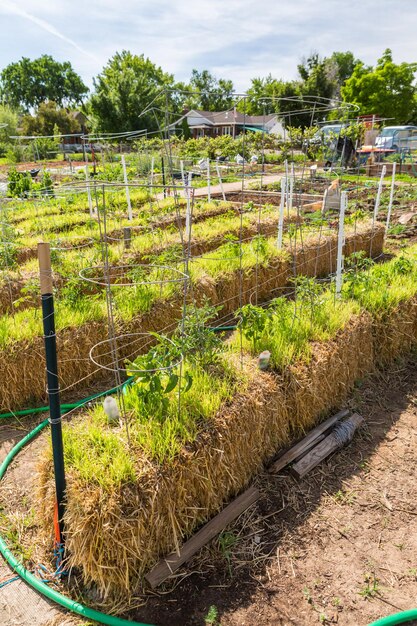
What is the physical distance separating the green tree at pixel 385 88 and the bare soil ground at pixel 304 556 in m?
29.9

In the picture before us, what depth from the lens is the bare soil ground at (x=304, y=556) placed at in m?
1.99

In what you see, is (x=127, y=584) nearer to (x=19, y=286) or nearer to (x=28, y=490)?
(x=28, y=490)

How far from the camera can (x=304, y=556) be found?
2.30 m

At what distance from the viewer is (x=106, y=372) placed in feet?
13.6

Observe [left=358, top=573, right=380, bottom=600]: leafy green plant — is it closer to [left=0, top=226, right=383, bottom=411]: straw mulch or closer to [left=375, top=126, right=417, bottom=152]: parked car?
[left=0, top=226, right=383, bottom=411]: straw mulch

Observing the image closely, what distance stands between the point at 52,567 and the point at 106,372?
6.96 ft

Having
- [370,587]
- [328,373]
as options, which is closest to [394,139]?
[328,373]

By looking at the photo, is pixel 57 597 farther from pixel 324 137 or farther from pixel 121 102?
pixel 121 102

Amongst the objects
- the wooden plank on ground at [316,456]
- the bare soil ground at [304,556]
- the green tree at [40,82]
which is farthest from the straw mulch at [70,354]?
the green tree at [40,82]

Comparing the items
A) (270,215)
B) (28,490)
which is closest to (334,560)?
(28,490)

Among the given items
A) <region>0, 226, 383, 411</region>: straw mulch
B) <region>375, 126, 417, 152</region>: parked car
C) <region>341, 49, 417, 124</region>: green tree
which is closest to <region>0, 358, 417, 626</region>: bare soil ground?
<region>0, 226, 383, 411</region>: straw mulch

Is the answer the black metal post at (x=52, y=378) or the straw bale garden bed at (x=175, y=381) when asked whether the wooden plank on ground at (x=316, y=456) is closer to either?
the straw bale garden bed at (x=175, y=381)

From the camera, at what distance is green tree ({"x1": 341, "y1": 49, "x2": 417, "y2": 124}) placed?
2770 centimetres

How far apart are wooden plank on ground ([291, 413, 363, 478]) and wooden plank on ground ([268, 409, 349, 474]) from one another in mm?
47
